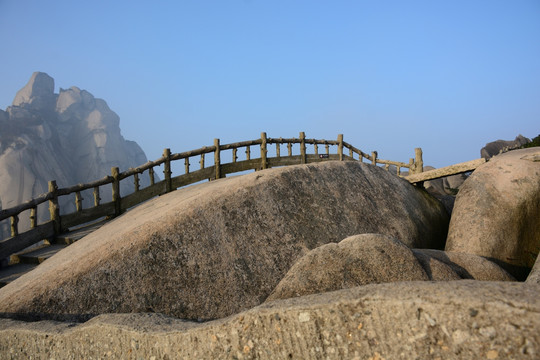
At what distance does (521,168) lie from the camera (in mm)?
9133

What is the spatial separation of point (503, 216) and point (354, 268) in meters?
5.14

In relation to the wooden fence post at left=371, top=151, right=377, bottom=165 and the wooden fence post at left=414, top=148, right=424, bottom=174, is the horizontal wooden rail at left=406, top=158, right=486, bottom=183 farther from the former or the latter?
the wooden fence post at left=371, top=151, right=377, bottom=165

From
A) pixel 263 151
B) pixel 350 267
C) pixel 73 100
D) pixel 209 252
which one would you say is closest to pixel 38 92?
pixel 73 100

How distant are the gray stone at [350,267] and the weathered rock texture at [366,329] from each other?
1415 mm

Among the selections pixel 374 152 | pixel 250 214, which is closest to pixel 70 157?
pixel 374 152

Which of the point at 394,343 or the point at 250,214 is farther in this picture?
the point at 250,214

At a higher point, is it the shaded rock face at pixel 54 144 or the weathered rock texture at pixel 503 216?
the shaded rock face at pixel 54 144

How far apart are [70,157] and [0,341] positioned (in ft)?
249

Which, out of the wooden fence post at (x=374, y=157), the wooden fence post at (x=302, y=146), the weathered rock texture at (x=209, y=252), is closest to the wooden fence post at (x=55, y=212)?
the weathered rock texture at (x=209, y=252)

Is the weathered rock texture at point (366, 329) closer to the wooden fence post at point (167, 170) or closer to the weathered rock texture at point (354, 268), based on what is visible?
the weathered rock texture at point (354, 268)

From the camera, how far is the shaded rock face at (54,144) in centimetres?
5416

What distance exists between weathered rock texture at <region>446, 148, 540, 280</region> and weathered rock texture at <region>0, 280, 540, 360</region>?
5.99 meters

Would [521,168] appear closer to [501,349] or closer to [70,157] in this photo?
[501,349]

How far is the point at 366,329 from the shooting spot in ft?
9.46
